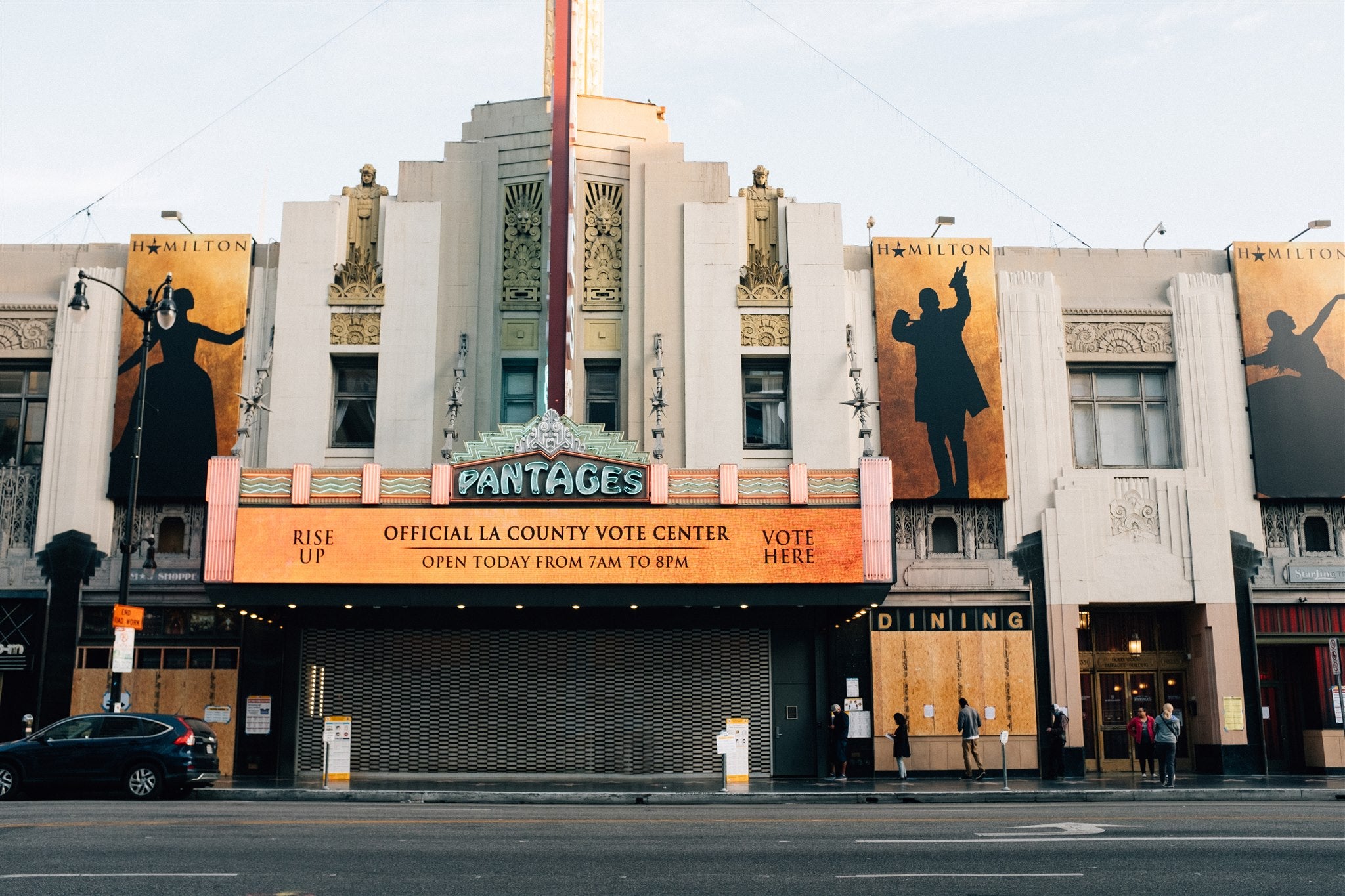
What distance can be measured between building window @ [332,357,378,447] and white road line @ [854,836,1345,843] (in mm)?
19780

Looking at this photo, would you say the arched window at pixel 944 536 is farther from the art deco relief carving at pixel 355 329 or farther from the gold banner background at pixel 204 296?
the gold banner background at pixel 204 296

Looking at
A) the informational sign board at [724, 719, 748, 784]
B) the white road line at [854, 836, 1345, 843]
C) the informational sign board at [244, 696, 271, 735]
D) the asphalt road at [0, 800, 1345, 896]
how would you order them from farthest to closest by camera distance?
the informational sign board at [244, 696, 271, 735] → the informational sign board at [724, 719, 748, 784] → the white road line at [854, 836, 1345, 843] → the asphalt road at [0, 800, 1345, 896]

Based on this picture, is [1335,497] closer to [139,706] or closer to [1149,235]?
[1149,235]

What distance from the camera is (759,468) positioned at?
3045 cm

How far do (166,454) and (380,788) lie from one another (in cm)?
1075

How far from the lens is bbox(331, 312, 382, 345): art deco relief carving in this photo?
31250 mm

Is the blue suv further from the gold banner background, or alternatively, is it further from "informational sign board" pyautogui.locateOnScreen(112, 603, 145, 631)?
the gold banner background

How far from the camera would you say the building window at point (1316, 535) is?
31250 millimetres

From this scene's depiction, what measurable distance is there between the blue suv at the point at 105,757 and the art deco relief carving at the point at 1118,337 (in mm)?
23125

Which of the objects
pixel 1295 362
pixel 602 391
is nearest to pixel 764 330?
pixel 602 391

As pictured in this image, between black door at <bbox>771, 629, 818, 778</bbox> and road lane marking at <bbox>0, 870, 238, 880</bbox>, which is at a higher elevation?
black door at <bbox>771, 629, 818, 778</bbox>

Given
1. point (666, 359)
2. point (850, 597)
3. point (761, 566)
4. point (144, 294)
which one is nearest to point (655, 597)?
point (761, 566)

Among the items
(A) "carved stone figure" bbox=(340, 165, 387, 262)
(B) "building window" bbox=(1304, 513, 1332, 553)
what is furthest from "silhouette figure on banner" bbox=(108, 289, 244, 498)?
(B) "building window" bbox=(1304, 513, 1332, 553)

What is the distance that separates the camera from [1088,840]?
15180mm
